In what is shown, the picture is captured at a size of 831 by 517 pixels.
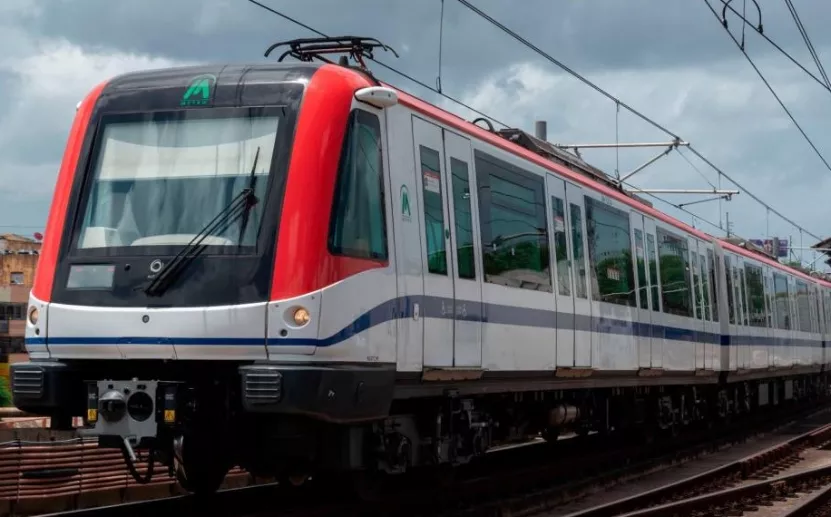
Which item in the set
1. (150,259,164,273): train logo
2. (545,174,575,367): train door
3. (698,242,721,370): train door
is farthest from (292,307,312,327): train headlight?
(698,242,721,370): train door

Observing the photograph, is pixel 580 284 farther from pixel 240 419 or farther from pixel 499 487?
pixel 240 419

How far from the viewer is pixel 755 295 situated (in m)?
24.7

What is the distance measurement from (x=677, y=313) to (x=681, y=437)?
10.6 ft

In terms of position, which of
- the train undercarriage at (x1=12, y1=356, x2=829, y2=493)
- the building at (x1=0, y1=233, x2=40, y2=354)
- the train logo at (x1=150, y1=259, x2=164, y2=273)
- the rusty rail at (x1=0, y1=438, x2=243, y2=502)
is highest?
the building at (x1=0, y1=233, x2=40, y2=354)

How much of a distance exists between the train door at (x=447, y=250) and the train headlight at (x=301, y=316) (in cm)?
151

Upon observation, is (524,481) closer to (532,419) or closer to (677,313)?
(532,419)

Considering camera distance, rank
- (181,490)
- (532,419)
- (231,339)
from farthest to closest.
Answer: (532,419) → (181,490) → (231,339)

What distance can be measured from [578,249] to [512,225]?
6.66 feet

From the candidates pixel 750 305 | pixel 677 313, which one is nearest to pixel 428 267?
pixel 677 313

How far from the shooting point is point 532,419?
512 inches

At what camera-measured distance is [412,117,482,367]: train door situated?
947 centimetres

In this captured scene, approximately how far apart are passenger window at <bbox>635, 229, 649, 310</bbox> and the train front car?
25.2 ft

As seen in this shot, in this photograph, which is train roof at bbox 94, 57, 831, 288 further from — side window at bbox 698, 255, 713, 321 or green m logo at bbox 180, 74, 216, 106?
side window at bbox 698, 255, 713, 321

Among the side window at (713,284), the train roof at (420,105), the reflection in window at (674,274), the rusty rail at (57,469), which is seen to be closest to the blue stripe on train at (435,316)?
the reflection in window at (674,274)
